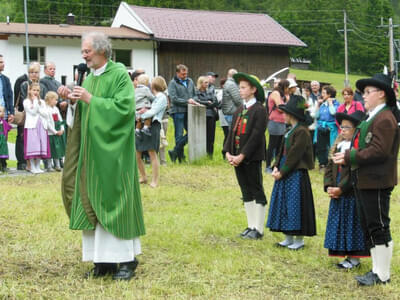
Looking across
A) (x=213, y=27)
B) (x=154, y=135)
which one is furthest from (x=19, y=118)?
(x=213, y=27)

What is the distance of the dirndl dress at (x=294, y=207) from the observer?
648cm

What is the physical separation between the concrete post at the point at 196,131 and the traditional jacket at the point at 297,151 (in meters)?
6.34

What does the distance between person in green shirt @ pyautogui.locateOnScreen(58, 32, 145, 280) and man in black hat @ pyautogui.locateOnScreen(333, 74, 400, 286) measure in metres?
1.84

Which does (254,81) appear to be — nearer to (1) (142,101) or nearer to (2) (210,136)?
(1) (142,101)

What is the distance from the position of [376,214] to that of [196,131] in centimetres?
797

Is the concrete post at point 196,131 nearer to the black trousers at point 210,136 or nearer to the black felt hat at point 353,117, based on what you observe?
the black trousers at point 210,136

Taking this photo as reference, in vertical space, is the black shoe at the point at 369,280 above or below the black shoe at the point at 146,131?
below

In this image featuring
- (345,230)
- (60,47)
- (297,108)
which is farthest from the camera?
(60,47)

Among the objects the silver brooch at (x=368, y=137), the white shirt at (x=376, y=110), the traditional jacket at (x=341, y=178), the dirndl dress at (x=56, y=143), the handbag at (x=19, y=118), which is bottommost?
the dirndl dress at (x=56, y=143)

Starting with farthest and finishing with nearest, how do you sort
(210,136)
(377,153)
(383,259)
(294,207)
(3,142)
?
(210,136), (3,142), (294,207), (383,259), (377,153)

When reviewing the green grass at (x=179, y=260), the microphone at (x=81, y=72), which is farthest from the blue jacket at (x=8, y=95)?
the microphone at (x=81, y=72)

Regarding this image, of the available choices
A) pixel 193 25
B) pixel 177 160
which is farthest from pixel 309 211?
pixel 193 25

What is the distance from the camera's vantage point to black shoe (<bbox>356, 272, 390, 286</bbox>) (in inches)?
211

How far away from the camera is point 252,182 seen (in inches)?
279
